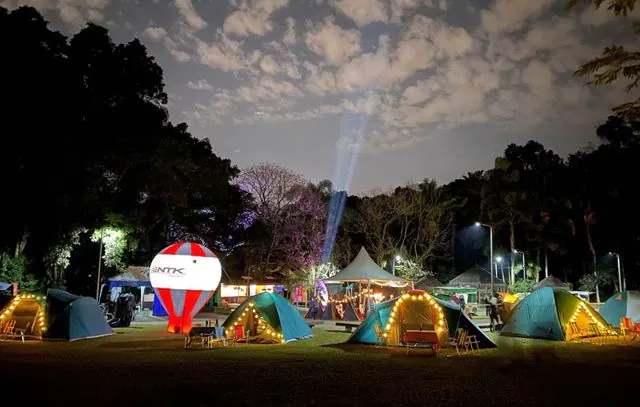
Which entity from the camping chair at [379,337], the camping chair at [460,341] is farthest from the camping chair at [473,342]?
the camping chair at [379,337]

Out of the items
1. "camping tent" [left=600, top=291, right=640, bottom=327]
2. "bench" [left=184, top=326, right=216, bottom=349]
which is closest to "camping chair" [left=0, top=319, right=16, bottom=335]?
"bench" [left=184, top=326, right=216, bottom=349]

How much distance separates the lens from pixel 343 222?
1816 inches

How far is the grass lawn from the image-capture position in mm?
8547

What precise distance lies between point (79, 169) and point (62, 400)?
22.0m

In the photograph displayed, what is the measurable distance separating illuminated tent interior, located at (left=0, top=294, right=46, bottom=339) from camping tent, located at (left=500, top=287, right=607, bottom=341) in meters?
16.3

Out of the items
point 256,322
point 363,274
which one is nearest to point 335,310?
point 363,274

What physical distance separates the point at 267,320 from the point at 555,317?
374 inches

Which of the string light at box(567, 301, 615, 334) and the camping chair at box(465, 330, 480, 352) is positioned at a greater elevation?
the string light at box(567, 301, 615, 334)

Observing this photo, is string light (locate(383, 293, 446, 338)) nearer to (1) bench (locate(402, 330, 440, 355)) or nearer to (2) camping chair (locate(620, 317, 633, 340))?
(1) bench (locate(402, 330, 440, 355))

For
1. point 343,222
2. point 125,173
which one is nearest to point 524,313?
point 125,173

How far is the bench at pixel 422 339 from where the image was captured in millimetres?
14227

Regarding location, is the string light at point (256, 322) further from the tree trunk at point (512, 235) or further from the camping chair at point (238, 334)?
the tree trunk at point (512, 235)

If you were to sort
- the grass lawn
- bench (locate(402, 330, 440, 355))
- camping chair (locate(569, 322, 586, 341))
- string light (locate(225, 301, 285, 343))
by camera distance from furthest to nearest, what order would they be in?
camping chair (locate(569, 322, 586, 341)), string light (locate(225, 301, 285, 343)), bench (locate(402, 330, 440, 355)), the grass lawn

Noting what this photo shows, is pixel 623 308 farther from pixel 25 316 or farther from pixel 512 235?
pixel 512 235
